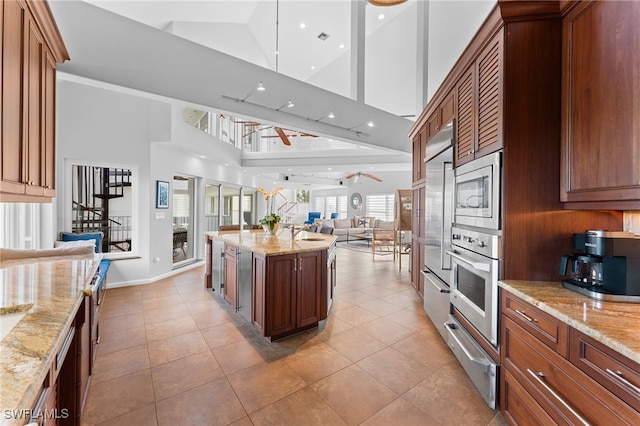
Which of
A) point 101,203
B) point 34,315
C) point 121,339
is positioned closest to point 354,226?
point 101,203

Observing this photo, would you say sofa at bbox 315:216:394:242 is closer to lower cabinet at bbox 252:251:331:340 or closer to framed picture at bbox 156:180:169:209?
framed picture at bbox 156:180:169:209

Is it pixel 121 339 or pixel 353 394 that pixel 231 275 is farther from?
pixel 353 394

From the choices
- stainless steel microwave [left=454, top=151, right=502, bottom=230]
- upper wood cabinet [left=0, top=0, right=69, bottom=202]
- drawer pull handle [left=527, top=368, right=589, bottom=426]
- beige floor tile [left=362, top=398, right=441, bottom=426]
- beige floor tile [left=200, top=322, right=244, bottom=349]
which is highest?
upper wood cabinet [left=0, top=0, right=69, bottom=202]

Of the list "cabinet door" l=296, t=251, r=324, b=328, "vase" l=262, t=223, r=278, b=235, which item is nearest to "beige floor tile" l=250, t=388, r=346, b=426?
"cabinet door" l=296, t=251, r=324, b=328

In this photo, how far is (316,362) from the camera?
7.88 feet

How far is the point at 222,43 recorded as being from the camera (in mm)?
5320

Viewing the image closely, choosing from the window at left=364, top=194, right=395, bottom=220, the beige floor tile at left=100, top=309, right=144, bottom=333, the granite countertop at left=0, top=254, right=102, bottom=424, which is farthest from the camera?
the window at left=364, top=194, right=395, bottom=220

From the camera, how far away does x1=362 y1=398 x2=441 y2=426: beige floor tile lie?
174 centimetres

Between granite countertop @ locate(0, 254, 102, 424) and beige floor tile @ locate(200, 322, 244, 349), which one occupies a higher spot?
granite countertop @ locate(0, 254, 102, 424)

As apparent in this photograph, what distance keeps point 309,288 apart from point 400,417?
1.43m

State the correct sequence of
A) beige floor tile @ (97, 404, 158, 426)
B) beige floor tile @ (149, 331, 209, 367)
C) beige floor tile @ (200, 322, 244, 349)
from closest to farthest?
1. beige floor tile @ (97, 404, 158, 426)
2. beige floor tile @ (149, 331, 209, 367)
3. beige floor tile @ (200, 322, 244, 349)

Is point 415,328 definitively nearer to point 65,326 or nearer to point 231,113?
point 65,326

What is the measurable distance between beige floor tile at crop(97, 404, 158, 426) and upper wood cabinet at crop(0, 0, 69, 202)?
148cm

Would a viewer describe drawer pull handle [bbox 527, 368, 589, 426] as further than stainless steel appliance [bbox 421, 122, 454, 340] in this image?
No
